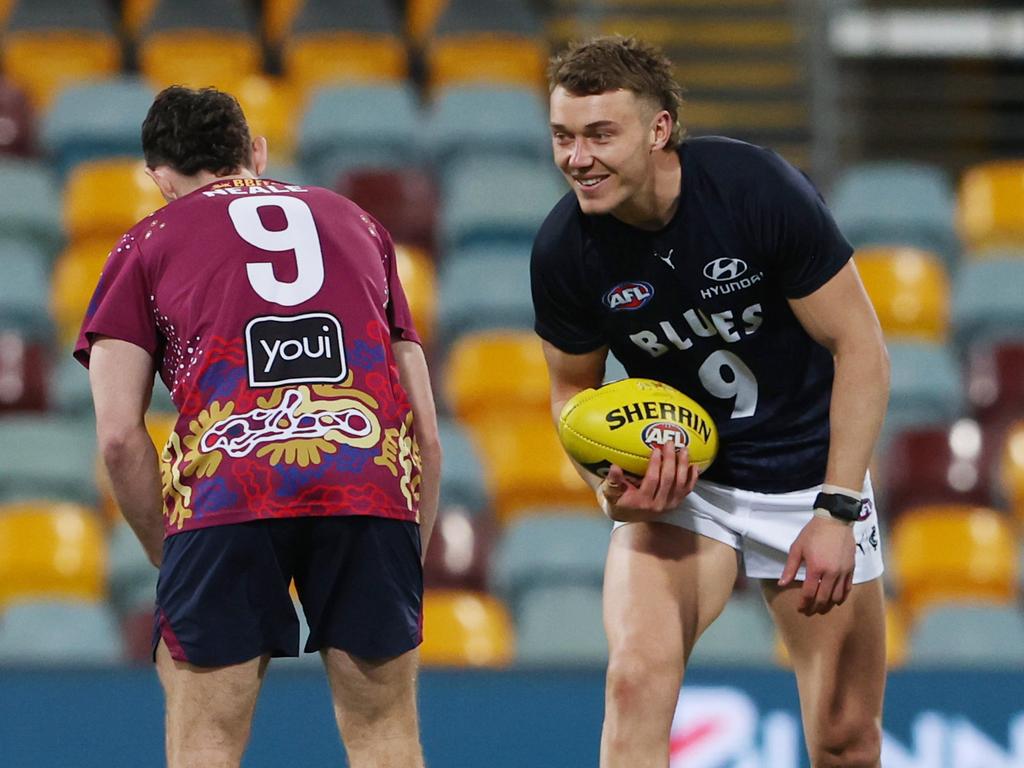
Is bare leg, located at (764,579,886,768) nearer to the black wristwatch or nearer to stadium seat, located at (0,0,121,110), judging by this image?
the black wristwatch

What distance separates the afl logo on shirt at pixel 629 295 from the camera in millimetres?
3475

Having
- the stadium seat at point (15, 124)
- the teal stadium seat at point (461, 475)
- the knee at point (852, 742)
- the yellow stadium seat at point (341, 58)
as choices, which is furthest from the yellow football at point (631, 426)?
the yellow stadium seat at point (341, 58)

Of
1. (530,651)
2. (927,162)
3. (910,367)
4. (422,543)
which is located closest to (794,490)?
(422,543)

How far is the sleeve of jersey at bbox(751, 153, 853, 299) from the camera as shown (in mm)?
3391

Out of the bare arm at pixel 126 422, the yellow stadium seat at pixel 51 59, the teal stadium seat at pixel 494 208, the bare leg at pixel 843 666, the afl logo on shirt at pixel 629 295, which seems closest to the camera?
the bare arm at pixel 126 422

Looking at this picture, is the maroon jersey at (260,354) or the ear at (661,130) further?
the ear at (661,130)

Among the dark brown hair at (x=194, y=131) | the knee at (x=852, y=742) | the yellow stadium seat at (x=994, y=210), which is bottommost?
the knee at (x=852, y=742)

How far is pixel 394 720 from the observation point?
327 cm

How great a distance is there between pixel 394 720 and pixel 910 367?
4202 millimetres

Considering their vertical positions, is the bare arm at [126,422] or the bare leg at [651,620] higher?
the bare arm at [126,422]

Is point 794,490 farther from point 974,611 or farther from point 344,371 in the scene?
point 974,611

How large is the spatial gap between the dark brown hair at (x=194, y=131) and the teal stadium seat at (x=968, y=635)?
3216 millimetres

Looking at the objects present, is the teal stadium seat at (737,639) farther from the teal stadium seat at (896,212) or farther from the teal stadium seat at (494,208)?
the teal stadium seat at (896,212)

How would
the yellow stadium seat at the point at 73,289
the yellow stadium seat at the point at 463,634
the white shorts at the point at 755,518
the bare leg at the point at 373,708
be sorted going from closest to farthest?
the bare leg at the point at 373,708 → the white shorts at the point at 755,518 → the yellow stadium seat at the point at 463,634 → the yellow stadium seat at the point at 73,289
